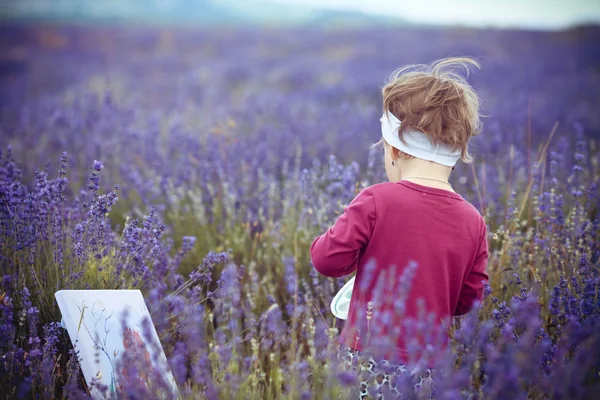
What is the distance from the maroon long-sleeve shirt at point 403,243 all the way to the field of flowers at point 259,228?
0.53 feet

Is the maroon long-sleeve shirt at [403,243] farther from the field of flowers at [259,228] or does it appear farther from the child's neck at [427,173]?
the field of flowers at [259,228]

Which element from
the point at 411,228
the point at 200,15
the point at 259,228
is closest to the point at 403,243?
the point at 411,228

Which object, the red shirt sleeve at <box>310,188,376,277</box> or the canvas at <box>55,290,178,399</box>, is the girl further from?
the canvas at <box>55,290,178,399</box>

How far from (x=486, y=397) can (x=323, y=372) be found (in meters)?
0.54

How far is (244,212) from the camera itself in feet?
11.9

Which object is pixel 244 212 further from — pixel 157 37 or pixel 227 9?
pixel 227 9

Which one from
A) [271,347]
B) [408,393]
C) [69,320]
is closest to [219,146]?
[271,347]

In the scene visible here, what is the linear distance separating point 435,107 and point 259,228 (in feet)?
5.81

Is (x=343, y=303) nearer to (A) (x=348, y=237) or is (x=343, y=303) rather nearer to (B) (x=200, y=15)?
(A) (x=348, y=237)

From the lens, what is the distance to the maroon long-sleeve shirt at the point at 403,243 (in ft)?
5.83

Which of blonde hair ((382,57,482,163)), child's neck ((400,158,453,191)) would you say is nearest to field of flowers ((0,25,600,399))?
child's neck ((400,158,453,191))

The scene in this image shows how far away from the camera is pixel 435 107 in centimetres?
184

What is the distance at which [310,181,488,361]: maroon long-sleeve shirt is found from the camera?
178 centimetres

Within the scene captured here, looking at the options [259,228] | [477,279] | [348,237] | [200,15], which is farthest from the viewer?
[200,15]
